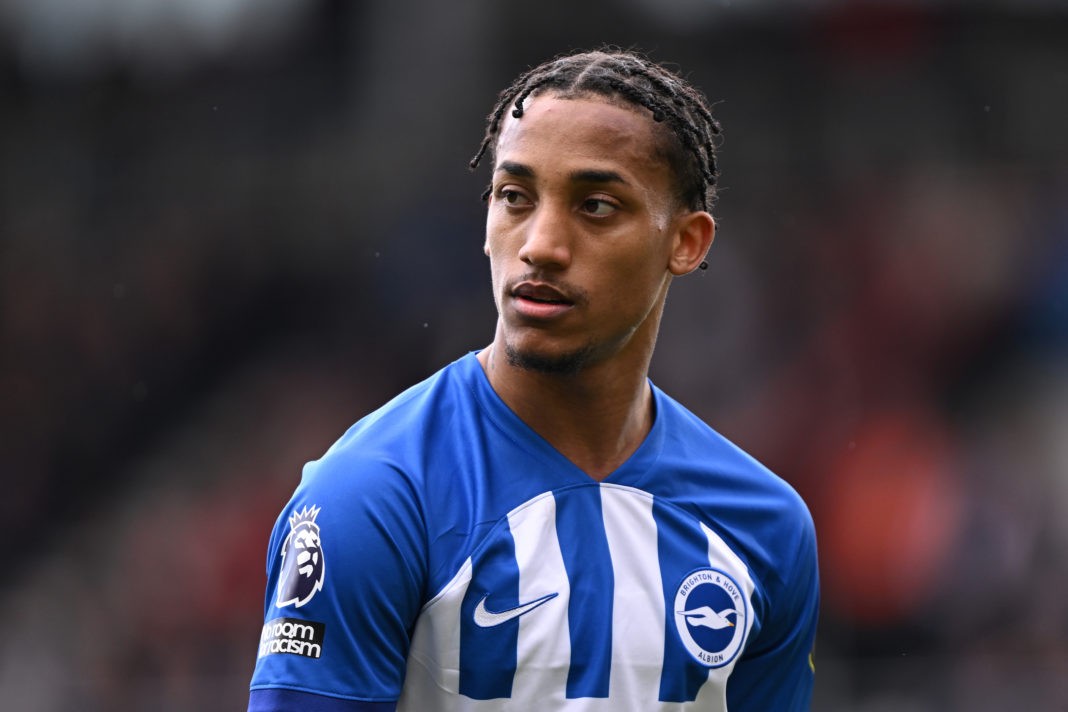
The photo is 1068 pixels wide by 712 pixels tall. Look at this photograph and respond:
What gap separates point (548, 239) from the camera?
315 centimetres

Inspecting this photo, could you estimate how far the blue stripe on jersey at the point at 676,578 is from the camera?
128 inches

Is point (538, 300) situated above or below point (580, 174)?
below

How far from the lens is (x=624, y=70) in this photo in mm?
3396

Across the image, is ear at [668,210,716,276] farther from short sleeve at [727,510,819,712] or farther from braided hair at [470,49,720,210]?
short sleeve at [727,510,819,712]

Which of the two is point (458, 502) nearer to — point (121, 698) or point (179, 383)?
point (121, 698)

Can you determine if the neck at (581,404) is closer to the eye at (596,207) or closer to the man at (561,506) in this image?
the man at (561,506)

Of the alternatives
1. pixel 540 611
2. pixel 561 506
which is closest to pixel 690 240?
pixel 561 506

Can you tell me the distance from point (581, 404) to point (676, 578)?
17.4 inches

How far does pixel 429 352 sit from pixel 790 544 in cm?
584

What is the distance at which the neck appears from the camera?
11.0 ft

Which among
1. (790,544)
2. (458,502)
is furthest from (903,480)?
(458,502)

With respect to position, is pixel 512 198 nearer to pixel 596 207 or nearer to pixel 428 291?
pixel 596 207

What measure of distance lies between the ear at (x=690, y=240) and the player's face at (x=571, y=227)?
0.51 feet

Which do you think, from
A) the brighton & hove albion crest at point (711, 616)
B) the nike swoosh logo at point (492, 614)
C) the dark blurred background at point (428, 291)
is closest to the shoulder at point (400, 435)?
the nike swoosh logo at point (492, 614)
